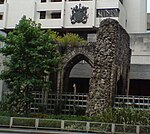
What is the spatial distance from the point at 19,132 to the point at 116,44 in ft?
35.0

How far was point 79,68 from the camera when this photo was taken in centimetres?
3500

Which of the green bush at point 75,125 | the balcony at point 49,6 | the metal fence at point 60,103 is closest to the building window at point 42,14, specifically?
the balcony at point 49,6

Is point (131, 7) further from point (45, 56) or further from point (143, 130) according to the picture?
point (143, 130)

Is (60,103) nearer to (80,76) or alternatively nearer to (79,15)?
(80,76)

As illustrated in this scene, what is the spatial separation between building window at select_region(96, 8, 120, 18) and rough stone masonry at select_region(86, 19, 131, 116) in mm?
21499

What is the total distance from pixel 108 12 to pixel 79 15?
431cm

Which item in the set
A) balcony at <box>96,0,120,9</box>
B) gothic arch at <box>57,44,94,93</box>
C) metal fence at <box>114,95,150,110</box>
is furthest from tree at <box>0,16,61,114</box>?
balcony at <box>96,0,120,9</box>

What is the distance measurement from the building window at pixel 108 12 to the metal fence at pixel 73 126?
29995mm

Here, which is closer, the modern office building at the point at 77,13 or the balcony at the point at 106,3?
the balcony at the point at 106,3

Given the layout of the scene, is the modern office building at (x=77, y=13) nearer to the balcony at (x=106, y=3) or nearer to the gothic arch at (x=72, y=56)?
the balcony at (x=106, y=3)

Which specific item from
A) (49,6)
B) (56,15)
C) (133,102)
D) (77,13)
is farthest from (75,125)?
(49,6)

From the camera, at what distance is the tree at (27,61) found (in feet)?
74.7

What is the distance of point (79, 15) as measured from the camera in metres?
47.4

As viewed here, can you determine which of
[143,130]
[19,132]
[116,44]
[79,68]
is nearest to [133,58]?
[79,68]
